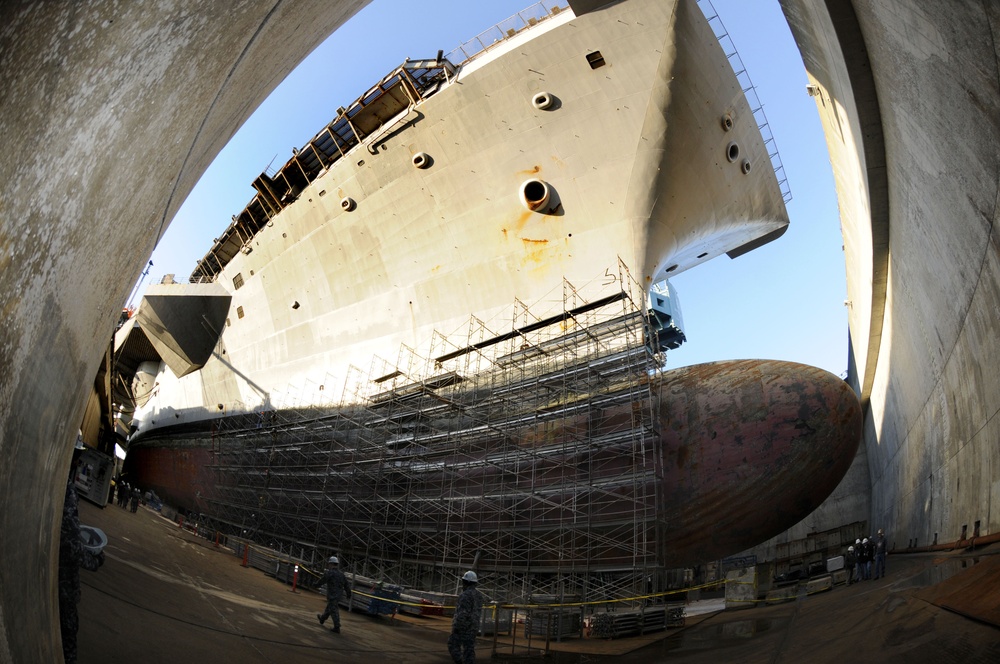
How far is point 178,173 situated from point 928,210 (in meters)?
6.69

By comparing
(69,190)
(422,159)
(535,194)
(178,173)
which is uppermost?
(422,159)

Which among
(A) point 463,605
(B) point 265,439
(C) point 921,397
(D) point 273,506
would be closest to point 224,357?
(B) point 265,439

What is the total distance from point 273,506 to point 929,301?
45.6ft

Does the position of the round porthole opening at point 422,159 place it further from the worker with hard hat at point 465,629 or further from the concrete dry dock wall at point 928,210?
the worker with hard hat at point 465,629

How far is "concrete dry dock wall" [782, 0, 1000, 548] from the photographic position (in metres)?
4.26

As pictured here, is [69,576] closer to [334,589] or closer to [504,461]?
[334,589]

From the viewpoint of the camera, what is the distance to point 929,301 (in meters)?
7.11

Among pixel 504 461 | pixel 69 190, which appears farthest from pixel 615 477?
pixel 69 190

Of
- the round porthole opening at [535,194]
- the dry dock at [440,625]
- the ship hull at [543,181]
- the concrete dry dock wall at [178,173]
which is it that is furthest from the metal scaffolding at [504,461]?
the concrete dry dock wall at [178,173]

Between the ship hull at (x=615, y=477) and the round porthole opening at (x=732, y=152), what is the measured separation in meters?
4.77

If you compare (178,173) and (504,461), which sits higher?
(178,173)

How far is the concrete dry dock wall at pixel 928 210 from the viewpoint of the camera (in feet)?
14.0

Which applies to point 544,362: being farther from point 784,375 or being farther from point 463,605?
point 463,605

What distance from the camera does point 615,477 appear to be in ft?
29.2
